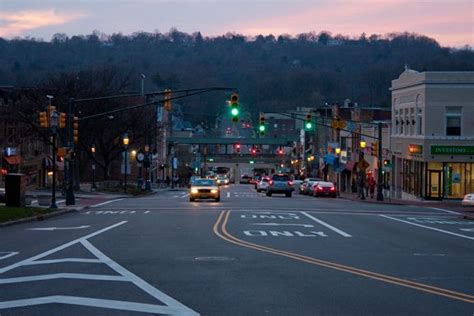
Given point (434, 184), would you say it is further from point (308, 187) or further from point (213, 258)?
point (213, 258)

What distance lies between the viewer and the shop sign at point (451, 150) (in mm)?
56625

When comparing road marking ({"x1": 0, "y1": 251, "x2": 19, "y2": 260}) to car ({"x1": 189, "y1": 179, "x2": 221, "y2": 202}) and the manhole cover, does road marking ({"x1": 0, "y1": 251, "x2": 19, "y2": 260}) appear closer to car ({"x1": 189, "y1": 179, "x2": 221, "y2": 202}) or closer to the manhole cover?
the manhole cover

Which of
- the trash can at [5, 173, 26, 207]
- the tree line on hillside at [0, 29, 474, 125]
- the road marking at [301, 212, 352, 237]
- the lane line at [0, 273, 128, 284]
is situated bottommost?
the road marking at [301, 212, 352, 237]

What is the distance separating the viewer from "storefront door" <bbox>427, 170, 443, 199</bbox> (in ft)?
190

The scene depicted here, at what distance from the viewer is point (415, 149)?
59.9 m

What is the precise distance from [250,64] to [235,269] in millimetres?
120589

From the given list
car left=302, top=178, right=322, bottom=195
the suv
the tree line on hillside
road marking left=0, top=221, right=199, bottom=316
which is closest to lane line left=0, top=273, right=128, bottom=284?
road marking left=0, top=221, right=199, bottom=316

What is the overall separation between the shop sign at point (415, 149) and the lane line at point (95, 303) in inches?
1928

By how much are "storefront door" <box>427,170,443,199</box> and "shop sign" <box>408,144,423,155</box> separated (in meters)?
1.72

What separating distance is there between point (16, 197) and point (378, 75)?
97680 millimetres

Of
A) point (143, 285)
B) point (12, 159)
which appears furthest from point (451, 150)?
point (143, 285)

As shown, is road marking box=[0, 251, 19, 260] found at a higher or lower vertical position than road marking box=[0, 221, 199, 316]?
lower

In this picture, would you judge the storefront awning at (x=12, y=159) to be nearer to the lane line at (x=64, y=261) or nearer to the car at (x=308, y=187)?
the car at (x=308, y=187)

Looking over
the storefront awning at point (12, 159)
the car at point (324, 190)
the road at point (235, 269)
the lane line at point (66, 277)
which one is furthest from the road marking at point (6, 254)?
the car at point (324, 190)
